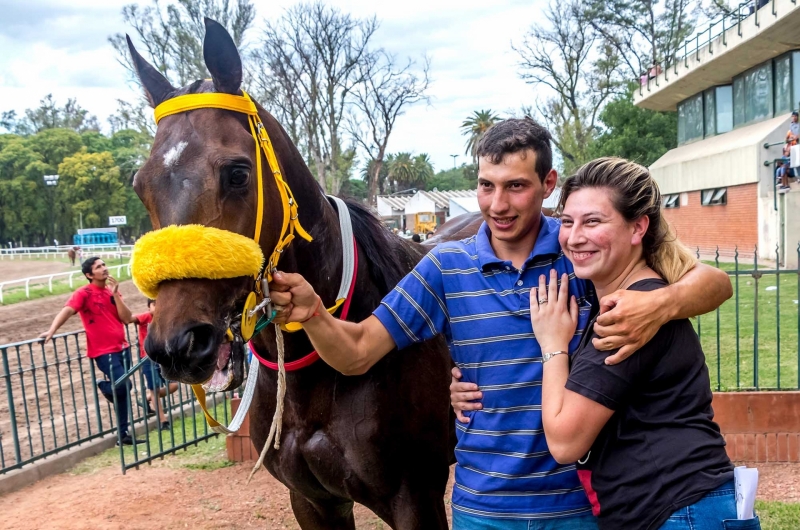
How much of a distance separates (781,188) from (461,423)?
687 inches

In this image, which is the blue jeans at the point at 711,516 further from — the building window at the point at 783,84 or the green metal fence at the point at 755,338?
the building window at the point at 783,84

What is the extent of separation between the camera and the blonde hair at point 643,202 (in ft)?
5.86

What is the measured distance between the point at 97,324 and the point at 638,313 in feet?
21.6

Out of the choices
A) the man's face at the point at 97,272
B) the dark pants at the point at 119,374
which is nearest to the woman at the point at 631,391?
the dark pants at the point at 119,374

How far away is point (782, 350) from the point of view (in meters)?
7.23

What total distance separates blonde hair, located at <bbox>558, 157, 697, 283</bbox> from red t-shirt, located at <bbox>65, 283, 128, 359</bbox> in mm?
6247

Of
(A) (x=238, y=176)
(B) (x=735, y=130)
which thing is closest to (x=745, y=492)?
(A) (x=238, y=176)

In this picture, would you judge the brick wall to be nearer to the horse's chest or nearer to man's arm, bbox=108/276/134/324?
man's arm, bbox=108/276/134/324


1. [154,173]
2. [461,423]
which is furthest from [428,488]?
[154,173]

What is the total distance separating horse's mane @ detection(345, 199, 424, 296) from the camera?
2.62 m

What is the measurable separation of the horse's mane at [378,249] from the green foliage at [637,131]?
1033 inches

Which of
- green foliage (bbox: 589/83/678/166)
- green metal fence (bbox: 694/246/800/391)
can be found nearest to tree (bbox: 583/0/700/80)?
green foliage (bbox: 589/83/678/166)

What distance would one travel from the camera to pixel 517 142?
6.40ft

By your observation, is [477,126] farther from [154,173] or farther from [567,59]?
[154,173]
